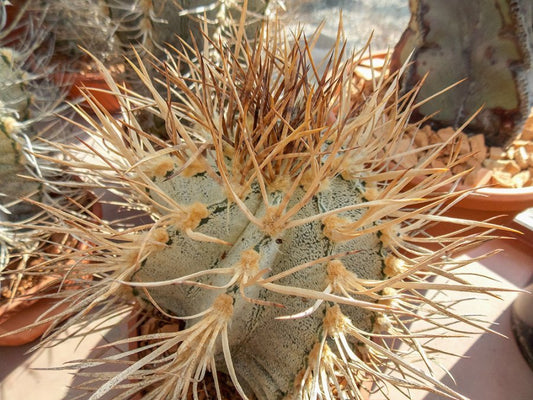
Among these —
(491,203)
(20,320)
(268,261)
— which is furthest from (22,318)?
(491,203)

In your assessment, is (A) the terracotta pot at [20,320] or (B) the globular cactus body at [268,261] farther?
(A) the terracotta pot at [20,320]

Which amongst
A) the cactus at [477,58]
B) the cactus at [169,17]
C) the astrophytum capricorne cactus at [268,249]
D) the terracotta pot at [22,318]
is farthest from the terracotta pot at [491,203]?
the terracotta pot at [22,318]

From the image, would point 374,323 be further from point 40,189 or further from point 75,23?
point 75,23

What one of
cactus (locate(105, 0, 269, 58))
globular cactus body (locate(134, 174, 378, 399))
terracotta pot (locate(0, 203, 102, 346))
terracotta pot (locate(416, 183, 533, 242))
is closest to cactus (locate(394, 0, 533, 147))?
terracotta pot (locate(416, 183, 533, 242))

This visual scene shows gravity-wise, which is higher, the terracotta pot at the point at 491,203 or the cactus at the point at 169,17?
the cactus at the point at 169,17

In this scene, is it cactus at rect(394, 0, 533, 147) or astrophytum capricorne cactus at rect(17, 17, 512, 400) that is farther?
cactus at rect(394, 0, 533, 147)

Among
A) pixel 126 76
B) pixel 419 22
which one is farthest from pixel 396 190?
pixel 126 76

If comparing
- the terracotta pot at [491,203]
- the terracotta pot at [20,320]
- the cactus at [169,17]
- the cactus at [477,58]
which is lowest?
the terracotta pot at [491,203]

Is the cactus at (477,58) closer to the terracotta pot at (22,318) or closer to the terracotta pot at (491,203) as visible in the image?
the terracotta pot at (491,203)

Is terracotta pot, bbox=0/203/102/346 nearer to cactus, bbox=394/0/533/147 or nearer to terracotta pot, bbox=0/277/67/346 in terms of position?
terracotta pot, bbox=0/277/67/346
